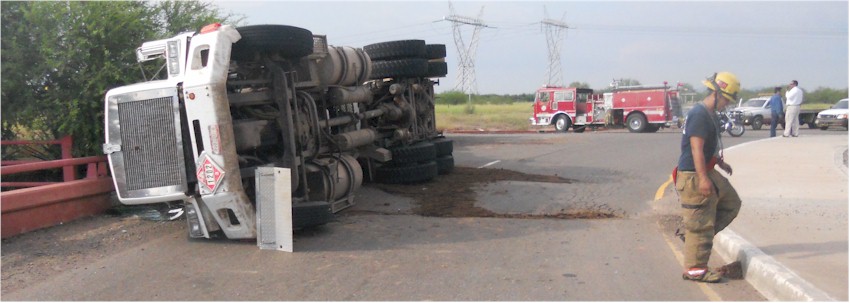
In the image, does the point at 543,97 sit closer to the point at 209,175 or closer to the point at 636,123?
the point at 636,123

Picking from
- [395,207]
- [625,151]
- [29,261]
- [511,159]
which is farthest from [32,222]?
[625,151]

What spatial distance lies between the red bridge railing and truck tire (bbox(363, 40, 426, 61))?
4853mm

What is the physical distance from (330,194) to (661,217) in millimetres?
4114

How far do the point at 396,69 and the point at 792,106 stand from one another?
15.1 metres

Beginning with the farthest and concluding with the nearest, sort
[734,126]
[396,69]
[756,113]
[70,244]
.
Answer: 1. [756,113]
2. [734,126]
3. [396,69]
4. [70,244]

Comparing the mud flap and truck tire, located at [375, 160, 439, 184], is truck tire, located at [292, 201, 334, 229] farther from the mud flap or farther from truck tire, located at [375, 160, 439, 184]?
truck tire, located at [375, 160, 439, 184]

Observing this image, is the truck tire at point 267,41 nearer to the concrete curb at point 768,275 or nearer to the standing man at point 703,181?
the standing man at point 703,181

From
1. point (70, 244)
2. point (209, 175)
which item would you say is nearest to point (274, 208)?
point (209, 175)

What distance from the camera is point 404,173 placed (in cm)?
1176

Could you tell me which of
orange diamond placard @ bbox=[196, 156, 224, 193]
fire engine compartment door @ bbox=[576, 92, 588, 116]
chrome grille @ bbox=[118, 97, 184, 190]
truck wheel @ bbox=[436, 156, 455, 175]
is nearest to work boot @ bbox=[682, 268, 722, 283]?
orange diamond placard @ bbox=[196, 156, 224, 193]

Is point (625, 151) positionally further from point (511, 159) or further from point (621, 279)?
point (621, 279)

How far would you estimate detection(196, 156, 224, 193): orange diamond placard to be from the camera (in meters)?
7.13

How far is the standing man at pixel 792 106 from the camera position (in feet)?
71.4

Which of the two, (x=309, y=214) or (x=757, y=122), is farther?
(x=757, y=122)
